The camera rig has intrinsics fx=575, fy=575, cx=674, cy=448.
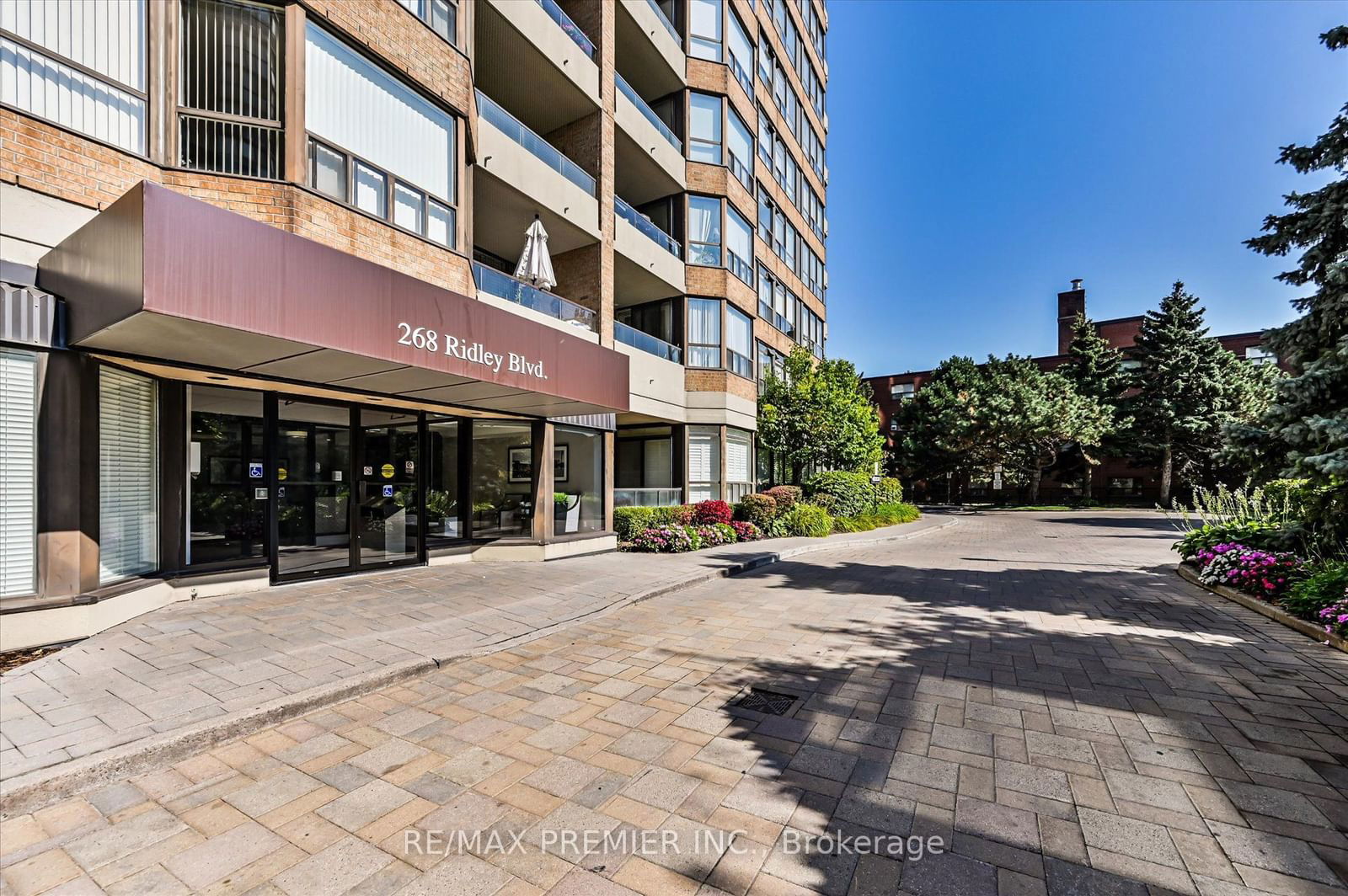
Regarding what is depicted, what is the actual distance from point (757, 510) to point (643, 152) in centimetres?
1081

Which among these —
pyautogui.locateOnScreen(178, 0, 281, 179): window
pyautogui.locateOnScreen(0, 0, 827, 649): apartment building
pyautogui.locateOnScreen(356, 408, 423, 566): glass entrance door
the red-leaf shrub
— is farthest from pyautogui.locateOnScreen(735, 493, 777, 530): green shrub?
pyautogui.locateOnScreen(178, 0, 281, 179): window

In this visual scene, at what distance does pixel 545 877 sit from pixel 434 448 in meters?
9.28

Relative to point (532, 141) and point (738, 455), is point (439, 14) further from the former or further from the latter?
point (738, 455)

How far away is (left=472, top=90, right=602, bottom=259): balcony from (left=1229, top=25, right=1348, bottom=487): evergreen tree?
40.0 feet

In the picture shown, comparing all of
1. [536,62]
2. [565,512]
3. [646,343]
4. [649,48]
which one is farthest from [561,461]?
[649,48]

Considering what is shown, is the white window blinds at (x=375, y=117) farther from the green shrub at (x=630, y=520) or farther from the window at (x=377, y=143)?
the green shrub at (x=630, y=520)

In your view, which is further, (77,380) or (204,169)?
(204,169)

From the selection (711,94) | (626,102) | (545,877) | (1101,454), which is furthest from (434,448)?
(1101,454)

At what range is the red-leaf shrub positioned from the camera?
16.3 metres

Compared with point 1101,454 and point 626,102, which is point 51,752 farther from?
point 1101,454

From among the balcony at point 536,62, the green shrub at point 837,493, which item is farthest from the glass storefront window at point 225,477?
the green shrub at point 837,493

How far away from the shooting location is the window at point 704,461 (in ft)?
58.9

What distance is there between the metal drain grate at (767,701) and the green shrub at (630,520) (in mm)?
9530

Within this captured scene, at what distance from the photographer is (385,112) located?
836 cm
